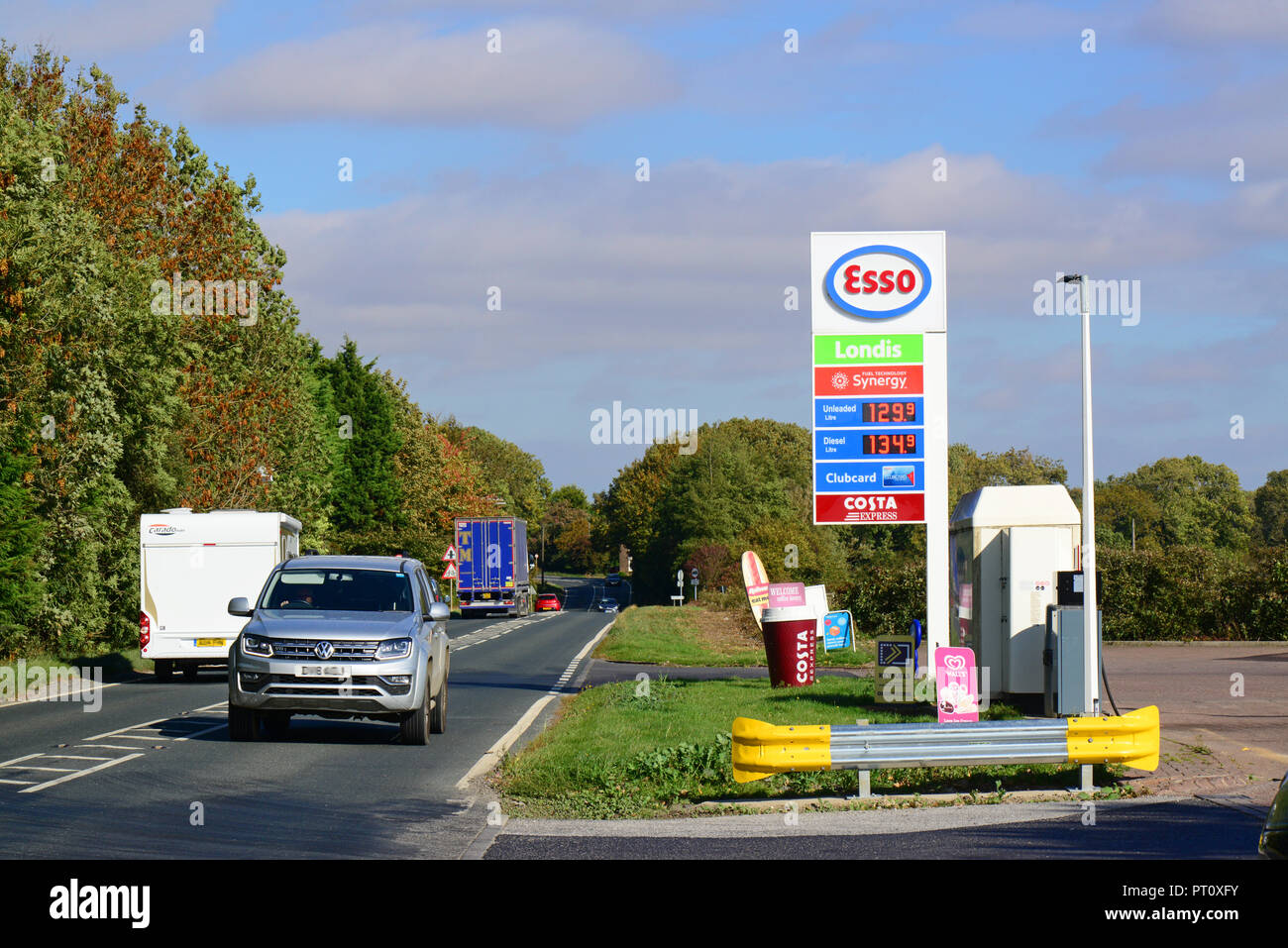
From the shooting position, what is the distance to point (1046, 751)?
1084cm

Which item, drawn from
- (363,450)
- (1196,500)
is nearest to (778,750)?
(363,450)

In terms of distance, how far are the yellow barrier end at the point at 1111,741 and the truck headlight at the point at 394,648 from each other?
6.51 m

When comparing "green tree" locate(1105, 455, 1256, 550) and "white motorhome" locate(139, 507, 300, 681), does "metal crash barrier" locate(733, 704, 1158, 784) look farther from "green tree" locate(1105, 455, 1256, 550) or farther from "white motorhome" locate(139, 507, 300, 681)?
"green tree" locate(1105, 455, 1256, 550)

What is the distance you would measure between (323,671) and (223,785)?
241 cm

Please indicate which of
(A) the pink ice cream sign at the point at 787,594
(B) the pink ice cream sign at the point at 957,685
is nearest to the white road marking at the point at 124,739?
(B) the pink ice cream sign at the point at 957,685

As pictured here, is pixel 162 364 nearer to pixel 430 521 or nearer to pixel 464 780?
pixel 464 780

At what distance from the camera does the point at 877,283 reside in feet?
62.5

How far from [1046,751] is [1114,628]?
82.5 feet

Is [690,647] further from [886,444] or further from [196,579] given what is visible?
[886,444]

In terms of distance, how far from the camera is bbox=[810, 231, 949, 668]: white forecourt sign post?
18.9 metres

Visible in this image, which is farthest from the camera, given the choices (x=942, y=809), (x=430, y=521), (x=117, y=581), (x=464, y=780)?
(x=430, y=521)

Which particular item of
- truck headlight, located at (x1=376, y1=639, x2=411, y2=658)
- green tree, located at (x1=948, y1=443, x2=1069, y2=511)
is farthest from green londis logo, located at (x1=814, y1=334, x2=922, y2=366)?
green tree, located at (x1=948, y1=443, x2=1069, y2=511)
